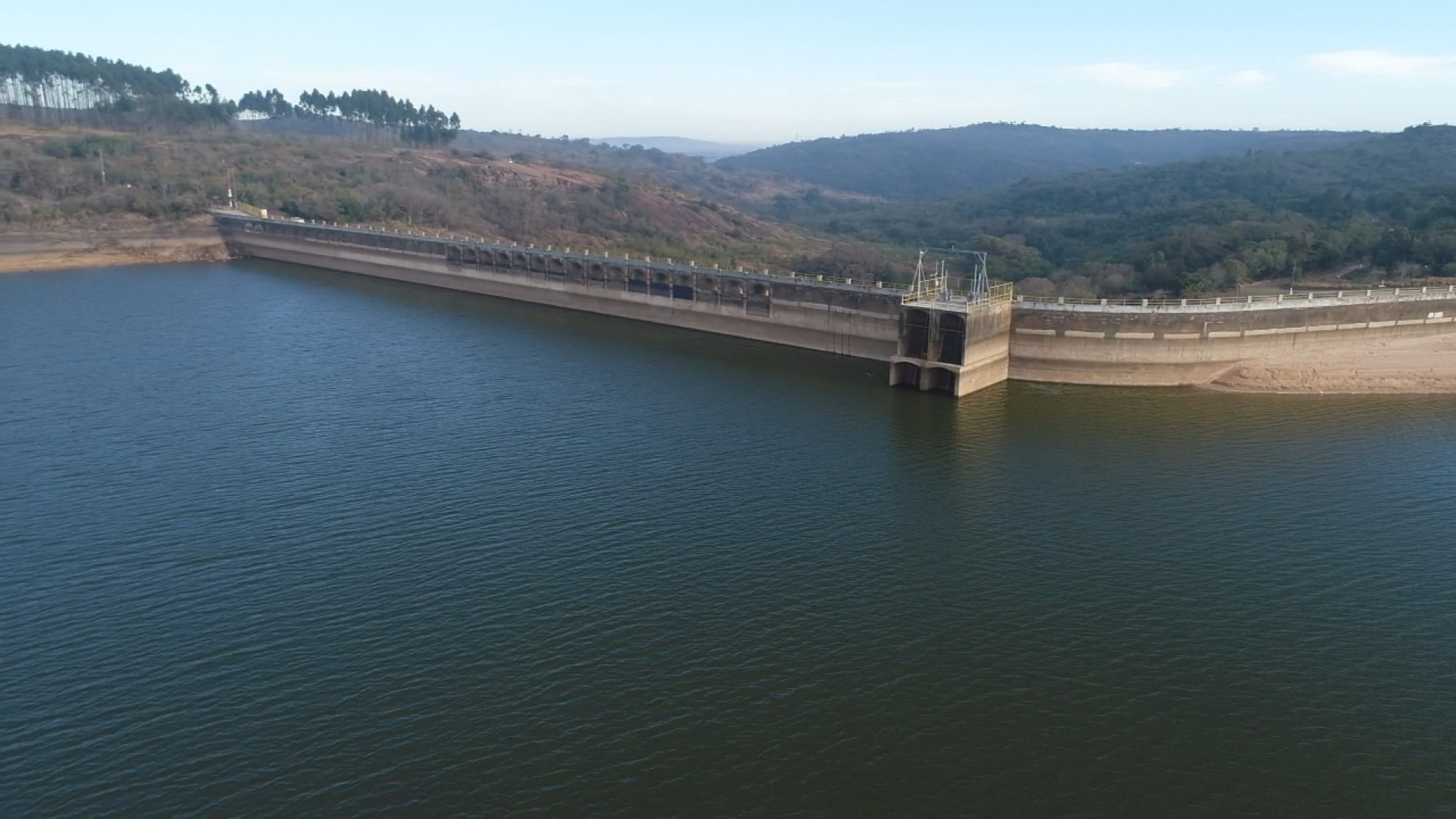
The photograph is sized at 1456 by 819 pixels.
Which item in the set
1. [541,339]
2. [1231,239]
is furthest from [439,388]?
[1231,239]

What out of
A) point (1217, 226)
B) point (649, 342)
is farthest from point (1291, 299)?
point (1217, 226)

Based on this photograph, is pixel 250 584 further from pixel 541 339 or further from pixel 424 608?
pixel 541 339

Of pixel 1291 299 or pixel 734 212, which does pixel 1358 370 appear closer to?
pixel 1291 299

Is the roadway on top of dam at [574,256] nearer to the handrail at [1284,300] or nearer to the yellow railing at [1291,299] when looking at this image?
the handrail at [1284,300]

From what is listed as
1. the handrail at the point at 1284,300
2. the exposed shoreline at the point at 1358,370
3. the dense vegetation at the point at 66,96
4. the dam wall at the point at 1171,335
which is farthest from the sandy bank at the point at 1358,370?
the dense vegetation at the point at 66,96

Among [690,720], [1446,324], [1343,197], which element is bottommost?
[690,720]

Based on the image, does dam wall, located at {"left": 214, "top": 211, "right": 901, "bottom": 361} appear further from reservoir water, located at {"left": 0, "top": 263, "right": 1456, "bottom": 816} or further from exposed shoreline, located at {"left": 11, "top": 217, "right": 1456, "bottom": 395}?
exposed shoreline, located at {"left": 11, "top": 217, "right": 1456, "bottom": 395}
